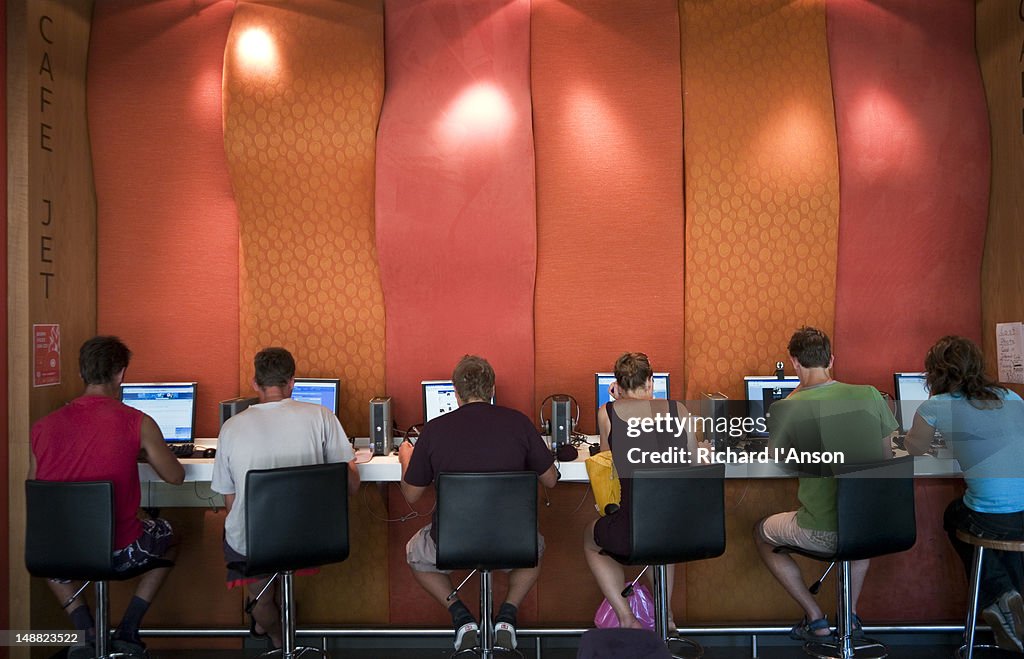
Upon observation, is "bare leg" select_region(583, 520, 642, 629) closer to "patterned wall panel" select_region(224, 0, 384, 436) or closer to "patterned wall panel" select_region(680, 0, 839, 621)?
"patterned wall panel" select_region(680, 0, 839, 621)

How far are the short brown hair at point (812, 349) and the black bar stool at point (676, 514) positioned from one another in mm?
830

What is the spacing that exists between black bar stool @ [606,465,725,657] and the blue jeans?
122cm


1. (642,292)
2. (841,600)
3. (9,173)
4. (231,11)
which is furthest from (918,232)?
(9,173)

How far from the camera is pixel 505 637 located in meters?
3.28

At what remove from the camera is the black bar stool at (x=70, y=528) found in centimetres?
273

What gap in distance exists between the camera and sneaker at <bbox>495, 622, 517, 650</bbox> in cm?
327

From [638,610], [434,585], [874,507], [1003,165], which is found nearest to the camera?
[874,507]

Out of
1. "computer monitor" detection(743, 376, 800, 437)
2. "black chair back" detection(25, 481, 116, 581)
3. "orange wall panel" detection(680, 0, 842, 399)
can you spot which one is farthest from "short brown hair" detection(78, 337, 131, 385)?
"computer monitor" detection(743, 376, 800, 437)

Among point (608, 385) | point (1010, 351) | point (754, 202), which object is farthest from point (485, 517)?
point (1010, 351)

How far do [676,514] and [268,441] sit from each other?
1.63 meters

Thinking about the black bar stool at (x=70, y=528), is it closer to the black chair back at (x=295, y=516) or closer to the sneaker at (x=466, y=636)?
the black chair back at (x=295, y=516)

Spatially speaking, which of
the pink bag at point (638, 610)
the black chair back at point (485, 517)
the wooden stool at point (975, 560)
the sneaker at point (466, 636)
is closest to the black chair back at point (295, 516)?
the black chair back at point (485, 517)

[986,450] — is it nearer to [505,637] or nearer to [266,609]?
[505,637]

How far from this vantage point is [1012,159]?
395cm
